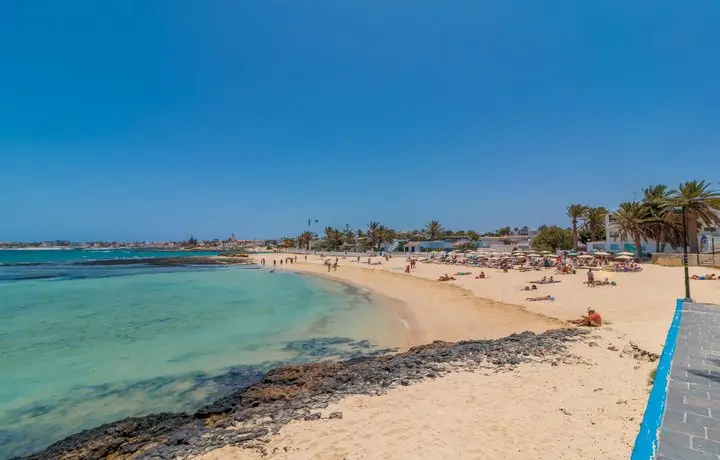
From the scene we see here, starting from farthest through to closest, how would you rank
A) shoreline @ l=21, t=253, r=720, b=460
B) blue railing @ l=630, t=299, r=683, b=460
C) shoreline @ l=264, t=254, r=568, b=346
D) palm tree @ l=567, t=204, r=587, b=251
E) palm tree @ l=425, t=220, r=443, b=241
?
palm tree @ l=425, t=220, r=443, b=241
palm tree @ l=567, t=204, r=587, b=251
shoreline @ l=264, t=254, r=568, b=346
shoreline @ l=21, t=253, r=720, b=460
blue railing @ l=630, t=299, r=683, b=460

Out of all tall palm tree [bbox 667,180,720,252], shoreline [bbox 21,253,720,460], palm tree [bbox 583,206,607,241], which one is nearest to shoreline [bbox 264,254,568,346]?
shoreline [bbox 21,253,720,460]

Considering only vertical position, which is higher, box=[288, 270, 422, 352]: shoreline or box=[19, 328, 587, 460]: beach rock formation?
box=[19, 328, 587, 460]: beach rock formation

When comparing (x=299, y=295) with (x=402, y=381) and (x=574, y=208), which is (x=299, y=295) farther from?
(x=574, y=208)

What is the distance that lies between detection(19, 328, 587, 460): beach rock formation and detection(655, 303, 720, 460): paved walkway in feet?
7.73

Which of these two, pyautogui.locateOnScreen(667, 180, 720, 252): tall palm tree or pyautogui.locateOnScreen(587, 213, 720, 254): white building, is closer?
pyautogui.locateOnScreen(667, 180, 720, 252): tall palm tree

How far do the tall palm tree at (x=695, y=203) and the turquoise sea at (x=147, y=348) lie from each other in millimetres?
25285

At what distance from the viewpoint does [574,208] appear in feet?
155

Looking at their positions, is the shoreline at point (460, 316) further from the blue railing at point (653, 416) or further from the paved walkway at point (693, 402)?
the blue railing at point (653, 416)

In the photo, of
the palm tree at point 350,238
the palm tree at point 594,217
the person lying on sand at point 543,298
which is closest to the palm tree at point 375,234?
the palm tree at point 350,238

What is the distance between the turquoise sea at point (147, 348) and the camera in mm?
7809

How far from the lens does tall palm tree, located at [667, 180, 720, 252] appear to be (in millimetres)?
27234

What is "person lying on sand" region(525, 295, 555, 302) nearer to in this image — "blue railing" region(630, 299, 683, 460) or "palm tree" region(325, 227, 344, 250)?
"blue railing" region(630, 299, 683, 460)

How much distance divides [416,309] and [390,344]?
6475 millimetres

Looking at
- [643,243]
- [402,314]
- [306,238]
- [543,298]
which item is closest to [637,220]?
[643,243]
